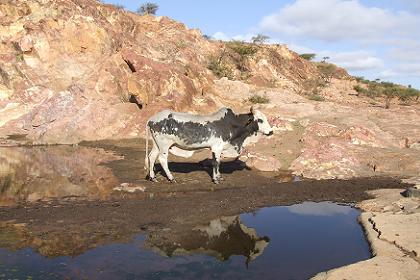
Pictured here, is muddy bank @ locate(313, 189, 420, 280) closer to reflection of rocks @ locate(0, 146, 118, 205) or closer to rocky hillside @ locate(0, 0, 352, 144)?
reflection of rocks @ locate(0, 146, 118, 205)

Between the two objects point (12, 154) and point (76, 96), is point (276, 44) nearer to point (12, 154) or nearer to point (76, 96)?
point (76, 96)

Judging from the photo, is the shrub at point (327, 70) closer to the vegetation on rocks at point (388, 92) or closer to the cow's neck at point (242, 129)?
the vegetation on rocks at point (388, 92)

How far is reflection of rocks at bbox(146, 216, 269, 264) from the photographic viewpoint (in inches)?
338

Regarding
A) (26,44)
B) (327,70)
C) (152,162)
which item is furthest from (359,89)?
(152,162)

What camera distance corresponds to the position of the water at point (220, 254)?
751cm

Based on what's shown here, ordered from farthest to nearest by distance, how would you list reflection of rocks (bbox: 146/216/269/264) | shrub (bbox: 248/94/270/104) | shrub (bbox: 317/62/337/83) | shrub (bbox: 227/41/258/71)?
shrub (bbox: 317/62/337/83)
shrub (bbox: 227/41/258/71)
shrub (bbox: 248/94/270/104)
reflection of rocks (bbox: 146/216/269/264)

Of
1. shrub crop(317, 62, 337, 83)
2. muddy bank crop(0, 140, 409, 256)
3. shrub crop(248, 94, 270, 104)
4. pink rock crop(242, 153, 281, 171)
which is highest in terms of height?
shrub crop(317, 62, 337, 83)

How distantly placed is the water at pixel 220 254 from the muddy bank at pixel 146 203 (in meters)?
0.43

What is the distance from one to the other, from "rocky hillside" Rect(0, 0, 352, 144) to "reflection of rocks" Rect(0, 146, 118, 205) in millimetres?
4409

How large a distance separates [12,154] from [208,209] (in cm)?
1370

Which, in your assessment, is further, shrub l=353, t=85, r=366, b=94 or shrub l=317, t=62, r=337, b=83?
shrub l=317, t=62, r=337, b=83

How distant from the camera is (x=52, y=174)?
16250 millimetres

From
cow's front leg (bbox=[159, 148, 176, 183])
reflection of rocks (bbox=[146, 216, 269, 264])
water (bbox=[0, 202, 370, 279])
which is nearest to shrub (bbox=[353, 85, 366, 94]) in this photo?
cow's front leg (bbox=[159, 148, 176, 183])

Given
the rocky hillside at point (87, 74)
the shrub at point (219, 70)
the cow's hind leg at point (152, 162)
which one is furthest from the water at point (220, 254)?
the shrub at point (219, 70)
